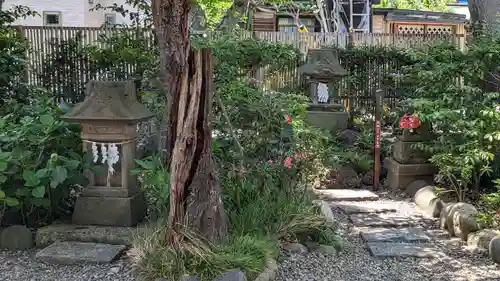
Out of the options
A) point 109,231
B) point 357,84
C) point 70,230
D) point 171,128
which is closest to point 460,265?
point 171,128

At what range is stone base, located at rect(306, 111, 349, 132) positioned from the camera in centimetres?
850

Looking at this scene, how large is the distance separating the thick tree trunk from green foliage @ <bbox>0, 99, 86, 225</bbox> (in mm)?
1045

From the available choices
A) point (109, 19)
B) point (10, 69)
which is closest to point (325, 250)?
point (10, 69)

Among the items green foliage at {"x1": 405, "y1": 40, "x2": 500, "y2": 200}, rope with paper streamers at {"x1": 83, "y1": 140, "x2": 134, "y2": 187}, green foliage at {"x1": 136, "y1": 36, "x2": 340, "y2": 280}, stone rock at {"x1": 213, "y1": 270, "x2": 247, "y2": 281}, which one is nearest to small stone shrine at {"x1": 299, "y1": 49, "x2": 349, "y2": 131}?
green foliage at {"x1": 405, "y1": 40, "x2": 500, "y2": 200}

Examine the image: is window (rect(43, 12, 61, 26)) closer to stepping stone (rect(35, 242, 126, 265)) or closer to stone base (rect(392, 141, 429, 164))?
stone base (rect(392, 141, 429, 164))

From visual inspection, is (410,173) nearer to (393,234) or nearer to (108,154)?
(393,234)

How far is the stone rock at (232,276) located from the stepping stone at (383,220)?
7.64 ft

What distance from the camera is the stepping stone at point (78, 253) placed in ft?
13.3

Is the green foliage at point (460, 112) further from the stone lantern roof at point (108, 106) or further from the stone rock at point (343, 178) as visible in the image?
the stone lantern roof at point (108, 106)

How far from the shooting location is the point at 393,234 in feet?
17.2

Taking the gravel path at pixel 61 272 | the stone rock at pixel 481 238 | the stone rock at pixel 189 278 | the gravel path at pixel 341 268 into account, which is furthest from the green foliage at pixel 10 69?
the stone rock at pixel 481 238

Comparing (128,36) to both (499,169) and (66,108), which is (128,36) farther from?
(499,169)

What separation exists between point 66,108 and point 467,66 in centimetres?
450

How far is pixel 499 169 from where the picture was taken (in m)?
6.18
